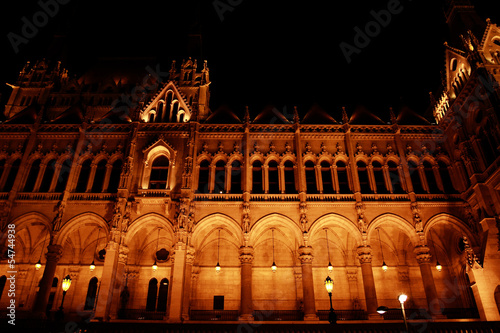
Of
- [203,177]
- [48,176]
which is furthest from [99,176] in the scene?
[203,177]

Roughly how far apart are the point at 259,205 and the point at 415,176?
11903 millimetres

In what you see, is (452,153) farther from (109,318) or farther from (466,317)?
(109,318)

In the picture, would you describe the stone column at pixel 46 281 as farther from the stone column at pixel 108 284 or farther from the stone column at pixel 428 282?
the stone column at pixel 428 282

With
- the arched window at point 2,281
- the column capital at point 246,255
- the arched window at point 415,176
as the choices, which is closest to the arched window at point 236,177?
the column capital at point 246,255

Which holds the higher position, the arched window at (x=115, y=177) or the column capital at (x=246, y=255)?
the arched window at (x=115, y=177)

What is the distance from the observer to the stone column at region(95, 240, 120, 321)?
19.9 meters

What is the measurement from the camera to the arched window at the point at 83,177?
24.7m

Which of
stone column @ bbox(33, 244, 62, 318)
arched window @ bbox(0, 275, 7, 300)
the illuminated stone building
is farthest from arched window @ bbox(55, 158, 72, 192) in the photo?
arched window @ bbox(0, 275, 7, 300)

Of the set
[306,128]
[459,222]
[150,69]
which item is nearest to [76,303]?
[306,128]

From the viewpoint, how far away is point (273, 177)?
25328mm

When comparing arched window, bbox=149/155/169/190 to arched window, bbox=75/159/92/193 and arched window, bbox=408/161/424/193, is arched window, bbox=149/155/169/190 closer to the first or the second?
arched window, bbox=75/159/92/193

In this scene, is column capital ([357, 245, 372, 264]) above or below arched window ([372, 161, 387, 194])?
below

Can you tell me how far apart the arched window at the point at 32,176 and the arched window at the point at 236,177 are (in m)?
14.2

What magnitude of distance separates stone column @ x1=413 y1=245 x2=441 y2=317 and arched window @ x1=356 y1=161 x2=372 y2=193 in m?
5.14
